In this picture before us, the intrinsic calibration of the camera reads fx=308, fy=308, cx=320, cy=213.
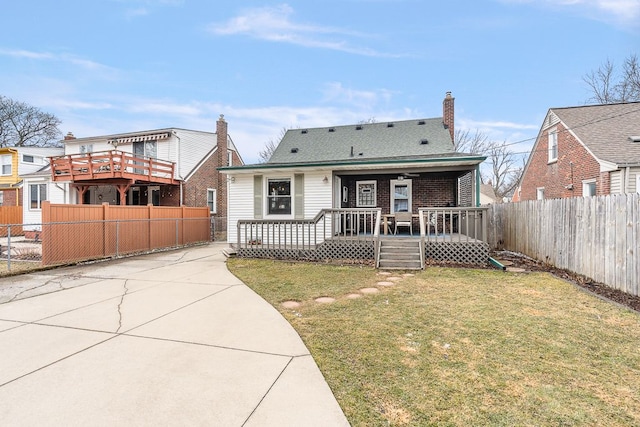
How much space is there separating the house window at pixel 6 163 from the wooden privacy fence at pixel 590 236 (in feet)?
105

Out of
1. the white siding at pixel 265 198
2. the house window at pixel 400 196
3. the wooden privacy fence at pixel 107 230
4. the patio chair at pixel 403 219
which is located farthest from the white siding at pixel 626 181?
the wooden privacy fence at pixel 107 230

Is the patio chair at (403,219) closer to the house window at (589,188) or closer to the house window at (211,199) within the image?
the house window at (589,188)

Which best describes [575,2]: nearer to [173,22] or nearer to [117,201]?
[173,22]

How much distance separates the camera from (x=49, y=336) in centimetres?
385

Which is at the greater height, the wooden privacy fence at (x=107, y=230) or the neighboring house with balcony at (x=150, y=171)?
the neighboring house with balcony at (x=150, y=171)

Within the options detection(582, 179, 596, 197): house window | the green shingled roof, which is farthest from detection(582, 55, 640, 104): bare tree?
the green shingled roof

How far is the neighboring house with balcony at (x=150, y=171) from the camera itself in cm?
1658

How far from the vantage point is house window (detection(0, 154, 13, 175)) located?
2251 cm

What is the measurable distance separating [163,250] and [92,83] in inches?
584

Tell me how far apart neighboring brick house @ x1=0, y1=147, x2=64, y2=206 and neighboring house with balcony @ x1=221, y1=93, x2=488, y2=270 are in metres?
20.6

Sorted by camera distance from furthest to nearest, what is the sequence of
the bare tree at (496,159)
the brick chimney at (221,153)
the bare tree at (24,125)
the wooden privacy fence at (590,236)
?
the bare tree at (24,125) → the bare tree at (496,159) → the brick chimney at (221,153) → the wooden privacy fence at (590,236)

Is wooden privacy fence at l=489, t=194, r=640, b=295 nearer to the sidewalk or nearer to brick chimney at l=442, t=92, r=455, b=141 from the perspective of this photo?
the sidewalk

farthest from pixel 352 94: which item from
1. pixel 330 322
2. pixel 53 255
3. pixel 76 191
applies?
pixel 330 322

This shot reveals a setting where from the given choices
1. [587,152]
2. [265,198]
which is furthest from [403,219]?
A: [587,152]
